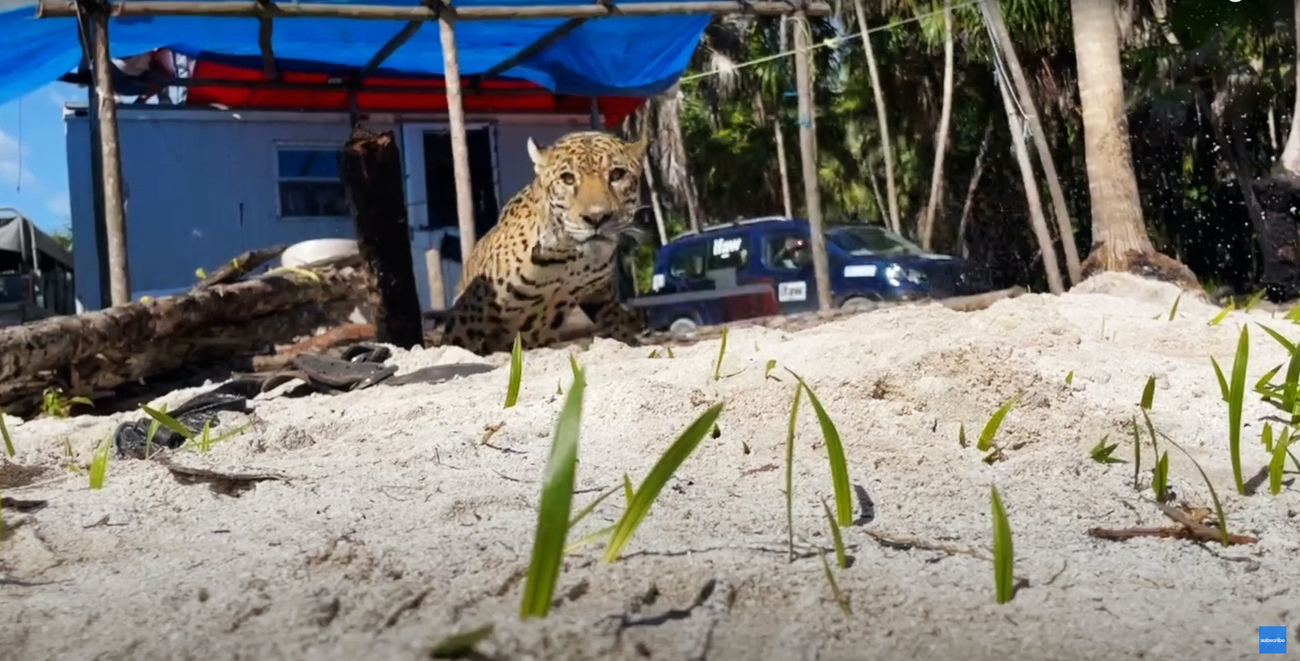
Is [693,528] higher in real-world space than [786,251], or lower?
lower

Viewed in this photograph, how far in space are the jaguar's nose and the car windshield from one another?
813cm

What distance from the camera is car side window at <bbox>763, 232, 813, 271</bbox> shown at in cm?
1370

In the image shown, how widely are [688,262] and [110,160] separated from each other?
29.1ft

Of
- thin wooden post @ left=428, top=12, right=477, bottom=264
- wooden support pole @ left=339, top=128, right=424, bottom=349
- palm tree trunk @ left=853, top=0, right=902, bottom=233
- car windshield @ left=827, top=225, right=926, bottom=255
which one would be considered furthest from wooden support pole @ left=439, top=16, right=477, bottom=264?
palm tree trunk @ left=853, top=0, right=902, bottom=233

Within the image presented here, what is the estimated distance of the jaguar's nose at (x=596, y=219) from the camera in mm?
6176

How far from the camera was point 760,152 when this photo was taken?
3078cm

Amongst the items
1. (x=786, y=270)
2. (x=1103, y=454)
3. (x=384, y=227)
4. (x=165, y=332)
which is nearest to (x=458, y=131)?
(x=384, y=227)

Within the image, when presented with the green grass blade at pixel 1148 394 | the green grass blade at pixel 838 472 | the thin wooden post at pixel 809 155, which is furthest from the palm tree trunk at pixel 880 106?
the green grass blade at pixel 838 472

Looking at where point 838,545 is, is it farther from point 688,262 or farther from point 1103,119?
point 688,262

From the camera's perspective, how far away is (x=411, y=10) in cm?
762

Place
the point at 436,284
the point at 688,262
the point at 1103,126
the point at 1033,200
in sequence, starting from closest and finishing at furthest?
1. the point at 1103,126
2. the point at 436,284
3. the point at 1033,200
4. the point at 688,262

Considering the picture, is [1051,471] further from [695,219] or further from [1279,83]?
[695,219]

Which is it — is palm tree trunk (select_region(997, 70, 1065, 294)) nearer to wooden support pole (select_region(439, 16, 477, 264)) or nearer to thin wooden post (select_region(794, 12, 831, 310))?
thin wooden post (select_region(794, 12, 831, 310))

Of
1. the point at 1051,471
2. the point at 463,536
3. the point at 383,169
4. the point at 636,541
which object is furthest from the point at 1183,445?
the point at 383,169
